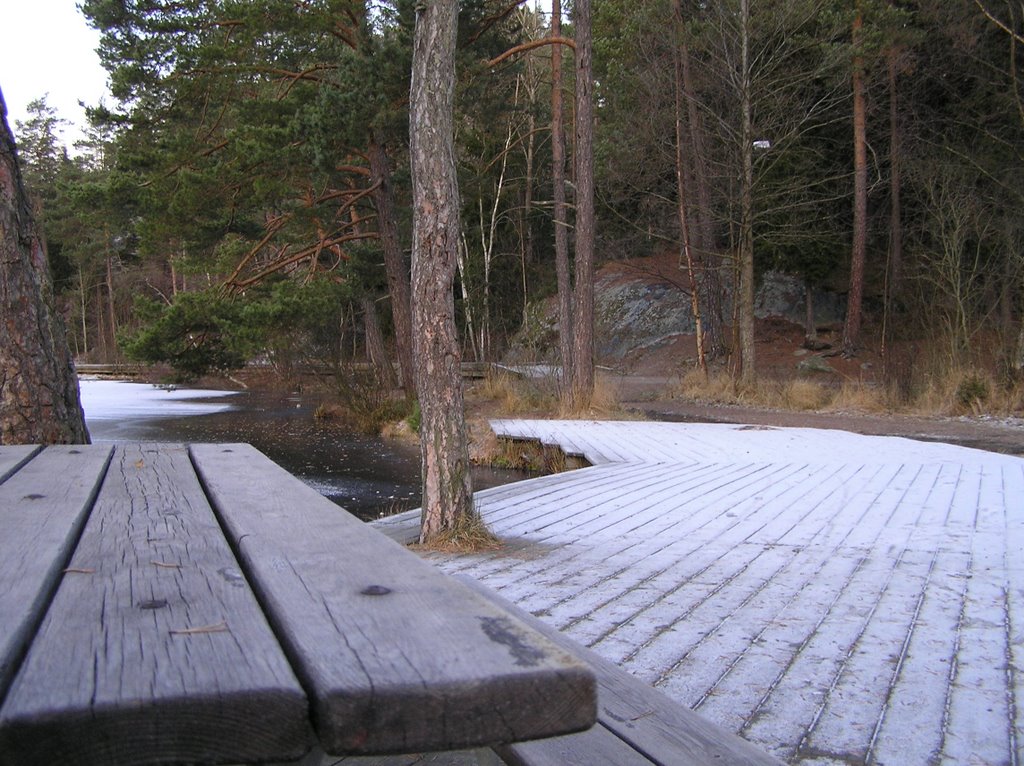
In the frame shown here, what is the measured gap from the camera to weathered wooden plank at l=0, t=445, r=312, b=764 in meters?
0.82

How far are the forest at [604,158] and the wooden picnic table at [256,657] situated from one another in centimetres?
1269

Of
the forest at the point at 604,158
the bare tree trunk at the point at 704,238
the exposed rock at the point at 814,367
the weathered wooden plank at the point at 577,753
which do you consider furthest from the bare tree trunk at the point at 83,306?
the weathered wooden plank at the point at 577,753

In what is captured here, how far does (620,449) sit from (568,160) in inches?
837

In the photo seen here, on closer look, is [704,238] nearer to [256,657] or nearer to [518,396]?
[518,396]

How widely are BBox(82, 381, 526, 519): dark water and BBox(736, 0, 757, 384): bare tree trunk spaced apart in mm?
6858

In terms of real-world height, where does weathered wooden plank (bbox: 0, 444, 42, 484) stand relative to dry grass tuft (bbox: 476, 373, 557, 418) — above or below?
above

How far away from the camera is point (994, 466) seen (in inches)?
A: 278

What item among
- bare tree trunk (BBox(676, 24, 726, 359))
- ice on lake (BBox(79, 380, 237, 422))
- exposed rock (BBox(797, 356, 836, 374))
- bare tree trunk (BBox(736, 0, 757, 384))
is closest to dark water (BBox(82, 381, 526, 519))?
ice on lake (BBox(79, 380, 237, 422))

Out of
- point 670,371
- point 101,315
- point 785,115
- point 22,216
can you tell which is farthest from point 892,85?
point 101,315

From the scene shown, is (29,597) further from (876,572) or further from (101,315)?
(101,315)

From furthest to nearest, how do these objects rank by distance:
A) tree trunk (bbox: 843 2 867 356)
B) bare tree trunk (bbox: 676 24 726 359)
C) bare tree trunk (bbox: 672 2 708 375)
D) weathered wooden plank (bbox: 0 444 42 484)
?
tree trunk (bbox: 843 2 867 356)
bare tree trunk (bbox: 672 2 708 375)
bare tree trunk (bbox: 676 24 726 359)
weathered wooden plank (bbox: 0 444 42 484)

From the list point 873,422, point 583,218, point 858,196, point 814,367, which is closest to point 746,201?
point 583,218

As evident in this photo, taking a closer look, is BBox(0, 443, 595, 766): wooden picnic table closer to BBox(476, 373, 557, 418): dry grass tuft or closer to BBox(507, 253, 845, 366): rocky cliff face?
BBox(476, 373, 557, 418): dry grass tuft

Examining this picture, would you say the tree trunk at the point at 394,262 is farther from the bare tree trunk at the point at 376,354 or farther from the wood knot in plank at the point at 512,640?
the wood knot in plank at the point at 512,640
